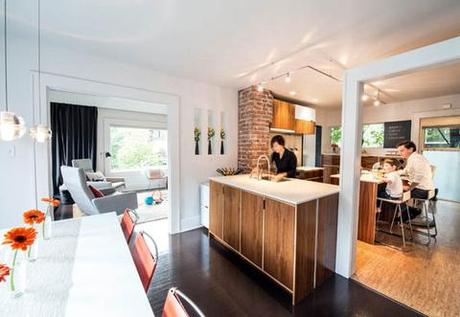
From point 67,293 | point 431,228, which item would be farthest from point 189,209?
point 431,228

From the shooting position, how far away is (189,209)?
140 inches

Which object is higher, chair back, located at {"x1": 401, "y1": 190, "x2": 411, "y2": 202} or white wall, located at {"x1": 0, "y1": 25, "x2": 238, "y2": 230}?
white wall, located at {"x1": 0, "y1": 25, "x2": 238, "y2": 230}

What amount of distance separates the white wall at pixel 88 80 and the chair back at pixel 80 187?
0.59m

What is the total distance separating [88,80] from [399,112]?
22.5ft

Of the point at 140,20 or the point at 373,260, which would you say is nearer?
the point at 140,20

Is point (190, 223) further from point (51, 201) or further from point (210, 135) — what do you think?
point (51, 201)

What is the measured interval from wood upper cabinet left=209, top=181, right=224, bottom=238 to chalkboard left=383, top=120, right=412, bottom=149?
17.2 feet

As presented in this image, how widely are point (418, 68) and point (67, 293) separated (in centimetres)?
293

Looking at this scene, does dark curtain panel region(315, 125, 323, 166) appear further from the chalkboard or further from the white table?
the white table

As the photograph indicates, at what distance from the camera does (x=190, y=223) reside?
355cm

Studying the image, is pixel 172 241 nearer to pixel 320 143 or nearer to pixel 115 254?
pixel 115 254

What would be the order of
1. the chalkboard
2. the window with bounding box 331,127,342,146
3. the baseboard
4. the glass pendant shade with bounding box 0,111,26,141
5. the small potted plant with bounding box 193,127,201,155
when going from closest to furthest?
the glass pendant shade with bounding box 0,111,26,141 → the baseboard → the small potted plant with bounding box 193,127,201,155 → the chalkboard → the window with bounding box 331,127,342,146

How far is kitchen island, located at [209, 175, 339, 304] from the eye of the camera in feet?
5.97

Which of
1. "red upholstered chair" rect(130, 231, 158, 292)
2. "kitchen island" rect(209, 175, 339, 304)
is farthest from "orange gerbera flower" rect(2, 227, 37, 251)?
"kitchen island" rect(209, 175, 339, 304)
